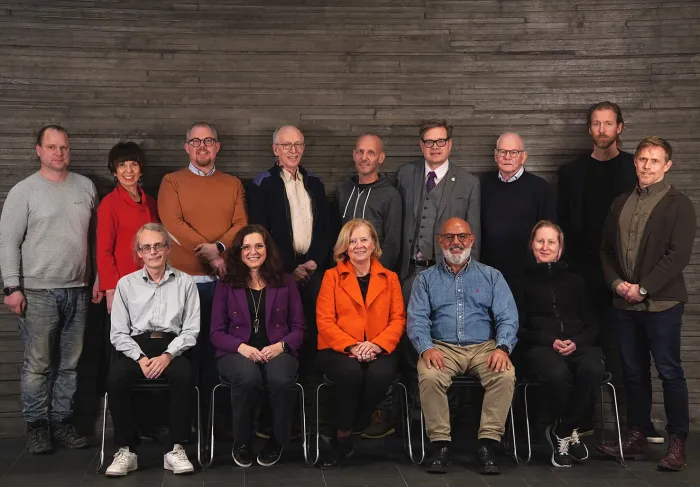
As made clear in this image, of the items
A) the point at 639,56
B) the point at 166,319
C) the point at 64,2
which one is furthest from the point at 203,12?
the point at 639,56

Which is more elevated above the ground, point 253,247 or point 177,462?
point 253,247

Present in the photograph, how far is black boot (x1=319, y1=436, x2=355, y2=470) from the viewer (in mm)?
4742

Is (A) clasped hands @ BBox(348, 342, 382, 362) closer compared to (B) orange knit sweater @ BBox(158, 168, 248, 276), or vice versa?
(A) clasped hands @ BBox(348, 342, 382, 362)

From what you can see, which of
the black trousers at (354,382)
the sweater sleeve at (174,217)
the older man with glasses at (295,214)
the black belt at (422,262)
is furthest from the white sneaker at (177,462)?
the black belt at (422,262)

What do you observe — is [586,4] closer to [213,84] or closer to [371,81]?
[371,81]

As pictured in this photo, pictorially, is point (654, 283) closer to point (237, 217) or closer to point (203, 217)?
point (237, 217)

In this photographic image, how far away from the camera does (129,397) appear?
468 centimetres

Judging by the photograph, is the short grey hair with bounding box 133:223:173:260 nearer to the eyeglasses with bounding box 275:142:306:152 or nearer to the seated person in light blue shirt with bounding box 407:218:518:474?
the eyeglasses with bounding box 275:142:306:152

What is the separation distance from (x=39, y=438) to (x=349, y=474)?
6.15 ft

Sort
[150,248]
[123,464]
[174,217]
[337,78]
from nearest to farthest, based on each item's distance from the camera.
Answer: [123,464] → [150,248] → [174,217] → [337,78]

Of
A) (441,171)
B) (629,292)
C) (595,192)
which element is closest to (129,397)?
(441,171)

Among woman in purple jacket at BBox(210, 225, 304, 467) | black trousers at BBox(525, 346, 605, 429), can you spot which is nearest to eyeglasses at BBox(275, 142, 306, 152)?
woman in purple jacket at BBox(210, 225, 304, 467)

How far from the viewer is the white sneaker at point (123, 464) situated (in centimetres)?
455

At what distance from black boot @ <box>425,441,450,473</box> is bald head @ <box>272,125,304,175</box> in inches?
75.0
